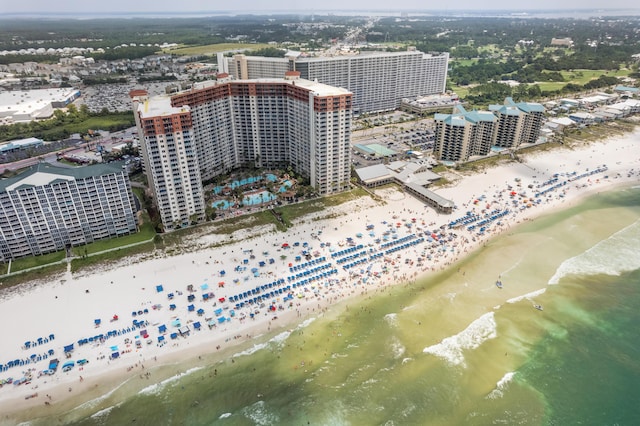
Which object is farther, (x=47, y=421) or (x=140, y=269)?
(x=140, y=269)

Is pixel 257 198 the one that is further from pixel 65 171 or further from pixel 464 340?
pixel 464 340

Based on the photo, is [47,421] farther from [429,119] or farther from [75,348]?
[429,119]

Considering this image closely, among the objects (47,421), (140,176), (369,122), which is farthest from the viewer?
(369,122)

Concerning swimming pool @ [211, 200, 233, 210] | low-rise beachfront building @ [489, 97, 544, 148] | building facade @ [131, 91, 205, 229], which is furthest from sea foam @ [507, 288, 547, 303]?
low-rise beachfront building @ [489, 97, 544, 148]

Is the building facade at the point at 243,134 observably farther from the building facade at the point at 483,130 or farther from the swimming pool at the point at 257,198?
the building facade at the point at 483,130

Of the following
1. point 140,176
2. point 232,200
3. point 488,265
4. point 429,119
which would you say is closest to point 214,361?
point 232,200

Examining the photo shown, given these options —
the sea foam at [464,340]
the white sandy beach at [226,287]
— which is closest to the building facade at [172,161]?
the white sandy beach at [226,287]
